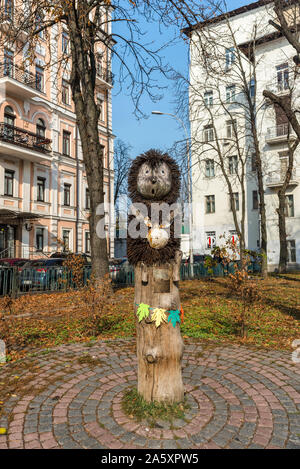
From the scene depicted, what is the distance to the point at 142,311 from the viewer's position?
3016 millimetres

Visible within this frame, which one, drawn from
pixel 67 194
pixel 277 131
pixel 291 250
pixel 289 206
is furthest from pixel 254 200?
pixel 67 194

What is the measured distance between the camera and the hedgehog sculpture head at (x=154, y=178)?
310cm

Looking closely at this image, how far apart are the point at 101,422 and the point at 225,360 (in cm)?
217

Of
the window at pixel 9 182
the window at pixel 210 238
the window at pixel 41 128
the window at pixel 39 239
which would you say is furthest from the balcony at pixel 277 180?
the window at pixel 9 182

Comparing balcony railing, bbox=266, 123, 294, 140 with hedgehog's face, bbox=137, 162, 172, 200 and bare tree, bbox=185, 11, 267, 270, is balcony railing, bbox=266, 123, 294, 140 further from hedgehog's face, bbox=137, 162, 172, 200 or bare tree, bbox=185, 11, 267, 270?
hedgehog's face, bbox=137, 162, 172, 200

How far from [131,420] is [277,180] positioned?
2739cm

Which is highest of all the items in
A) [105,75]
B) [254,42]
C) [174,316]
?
[254,42]

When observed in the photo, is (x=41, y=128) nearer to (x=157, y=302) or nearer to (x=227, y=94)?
(x=227, y=94)

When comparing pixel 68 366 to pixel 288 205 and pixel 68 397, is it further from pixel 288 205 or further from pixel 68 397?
pixel 288 205

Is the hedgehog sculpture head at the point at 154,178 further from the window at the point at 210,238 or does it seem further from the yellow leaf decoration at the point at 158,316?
the window at the point at 210,238

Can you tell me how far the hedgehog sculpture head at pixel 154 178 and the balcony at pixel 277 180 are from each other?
83.9ft
